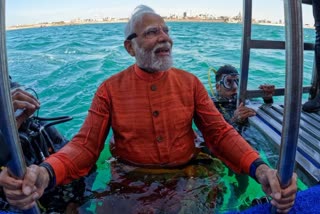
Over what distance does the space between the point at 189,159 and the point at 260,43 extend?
1.53 m

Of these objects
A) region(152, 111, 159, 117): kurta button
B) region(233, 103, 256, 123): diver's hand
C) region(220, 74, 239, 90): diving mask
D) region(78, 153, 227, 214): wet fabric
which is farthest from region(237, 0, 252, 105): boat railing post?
region(152, 111, 159, 117): kurta button

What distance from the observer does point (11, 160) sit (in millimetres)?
792

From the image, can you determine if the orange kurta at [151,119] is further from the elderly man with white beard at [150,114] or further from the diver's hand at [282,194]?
the diver's hand at [282,194]

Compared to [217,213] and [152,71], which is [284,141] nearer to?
[217,213]

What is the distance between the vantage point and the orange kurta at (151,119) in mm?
2121

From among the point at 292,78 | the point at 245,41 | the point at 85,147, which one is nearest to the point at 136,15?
the point at 85,147

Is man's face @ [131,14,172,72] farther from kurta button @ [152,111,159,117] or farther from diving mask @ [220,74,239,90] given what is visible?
diving mask @ [220,74,239,90]

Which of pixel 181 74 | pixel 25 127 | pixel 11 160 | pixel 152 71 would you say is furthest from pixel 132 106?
pixel 11 160

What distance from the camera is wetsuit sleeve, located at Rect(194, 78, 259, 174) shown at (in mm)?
1797

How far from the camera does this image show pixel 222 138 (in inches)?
80.8

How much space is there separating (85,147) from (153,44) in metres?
0.90

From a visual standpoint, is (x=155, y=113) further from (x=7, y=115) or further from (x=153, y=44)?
(x=7, y=115)

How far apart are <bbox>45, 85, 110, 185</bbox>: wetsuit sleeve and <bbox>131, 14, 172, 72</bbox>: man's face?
383 mm

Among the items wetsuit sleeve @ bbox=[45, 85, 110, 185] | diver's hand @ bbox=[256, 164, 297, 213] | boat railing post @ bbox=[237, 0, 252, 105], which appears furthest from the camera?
boat railing post @ bbox=[237, 0, 252, 105]
